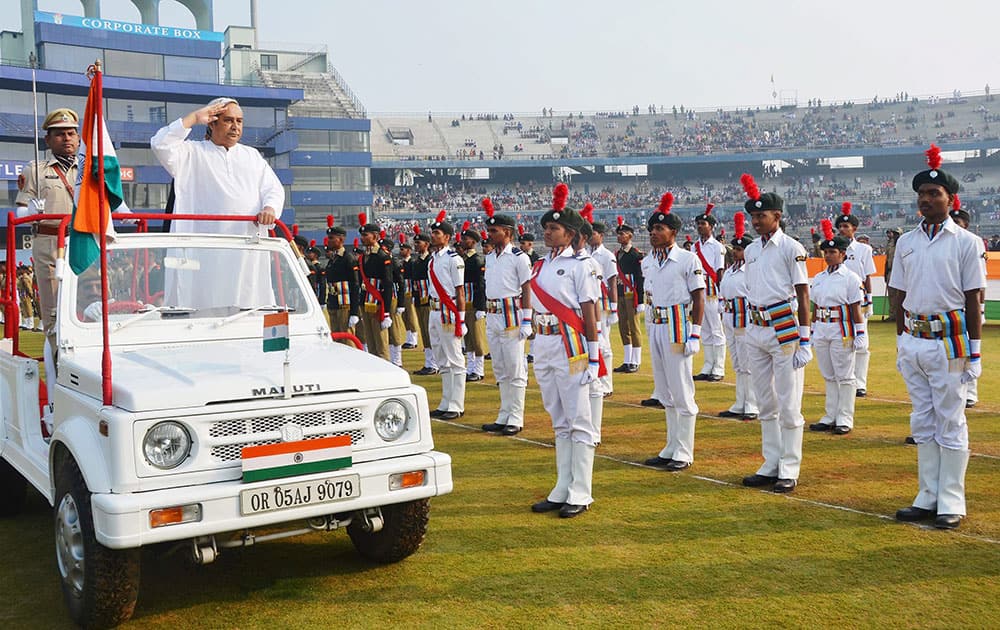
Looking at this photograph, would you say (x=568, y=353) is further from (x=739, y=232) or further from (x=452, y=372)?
(x=739, y=232)

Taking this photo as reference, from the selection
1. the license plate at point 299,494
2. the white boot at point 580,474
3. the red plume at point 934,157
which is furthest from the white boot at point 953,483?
the license plate at point 299,494

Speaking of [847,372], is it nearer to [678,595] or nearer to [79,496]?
[678,595]

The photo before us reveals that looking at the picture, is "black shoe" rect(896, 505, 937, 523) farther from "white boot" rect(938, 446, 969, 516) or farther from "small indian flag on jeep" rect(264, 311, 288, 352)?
"small indian flag on jeep" rect(264, 311, 288, 352)

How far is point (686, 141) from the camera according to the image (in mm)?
70750

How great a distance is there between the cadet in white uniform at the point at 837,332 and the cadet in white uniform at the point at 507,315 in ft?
10.3

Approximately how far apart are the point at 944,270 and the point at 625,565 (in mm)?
2833

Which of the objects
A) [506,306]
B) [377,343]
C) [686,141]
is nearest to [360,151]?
[686,141]

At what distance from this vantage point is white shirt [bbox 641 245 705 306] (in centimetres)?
825

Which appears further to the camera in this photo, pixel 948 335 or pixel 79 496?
pixel 948 335

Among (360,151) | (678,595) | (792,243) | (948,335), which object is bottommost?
(678,595)

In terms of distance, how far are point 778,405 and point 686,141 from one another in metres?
66.6

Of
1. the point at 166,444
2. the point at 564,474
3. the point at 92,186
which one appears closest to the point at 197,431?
the point at 166,444

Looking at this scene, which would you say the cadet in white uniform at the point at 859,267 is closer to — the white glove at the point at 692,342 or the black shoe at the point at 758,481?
the white glove at the point at 692,342

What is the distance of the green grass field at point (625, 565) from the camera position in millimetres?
4535
